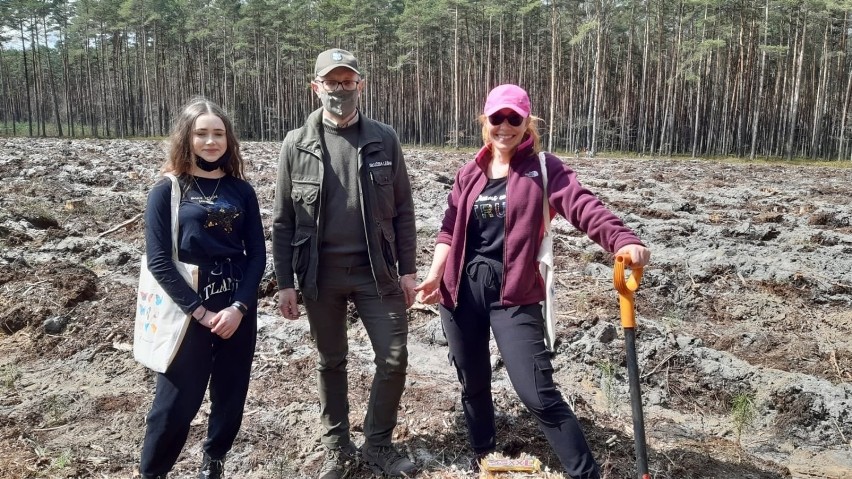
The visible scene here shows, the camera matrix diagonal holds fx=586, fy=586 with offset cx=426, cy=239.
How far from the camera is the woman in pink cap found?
2.54 metres

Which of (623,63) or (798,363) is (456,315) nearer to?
(798,363)

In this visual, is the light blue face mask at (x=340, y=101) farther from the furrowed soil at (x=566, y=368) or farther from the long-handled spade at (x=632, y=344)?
the furrowed soil at (x=566, y=368)

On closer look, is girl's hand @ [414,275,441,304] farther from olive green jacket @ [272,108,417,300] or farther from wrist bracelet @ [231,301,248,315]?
wrist bracelet @ [231,301,248,315]

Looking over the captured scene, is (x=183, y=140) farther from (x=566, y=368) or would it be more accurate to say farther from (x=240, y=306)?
(x=566, y=368)

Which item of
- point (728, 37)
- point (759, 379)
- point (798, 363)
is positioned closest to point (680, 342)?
point (759, 379)

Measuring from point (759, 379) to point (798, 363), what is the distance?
65 centimetres

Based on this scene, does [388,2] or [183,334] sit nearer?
[183,334]

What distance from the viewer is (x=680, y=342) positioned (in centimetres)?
482

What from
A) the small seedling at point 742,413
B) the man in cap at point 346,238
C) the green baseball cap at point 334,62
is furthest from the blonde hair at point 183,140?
the small seedling at point 742,413

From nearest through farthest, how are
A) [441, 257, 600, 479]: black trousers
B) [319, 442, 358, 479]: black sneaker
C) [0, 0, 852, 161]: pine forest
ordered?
[441, 257, 600, 479]: black trousers
[319, 442, 358, 479]: black sneaker
[0, 0, 852, 161]: pine forest

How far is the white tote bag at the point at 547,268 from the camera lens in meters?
2.66

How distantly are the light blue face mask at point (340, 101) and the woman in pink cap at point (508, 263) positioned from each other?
2.10 feet

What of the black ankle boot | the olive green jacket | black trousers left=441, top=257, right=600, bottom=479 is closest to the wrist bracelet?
the olive green jacket

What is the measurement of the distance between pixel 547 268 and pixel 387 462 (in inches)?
51.6
